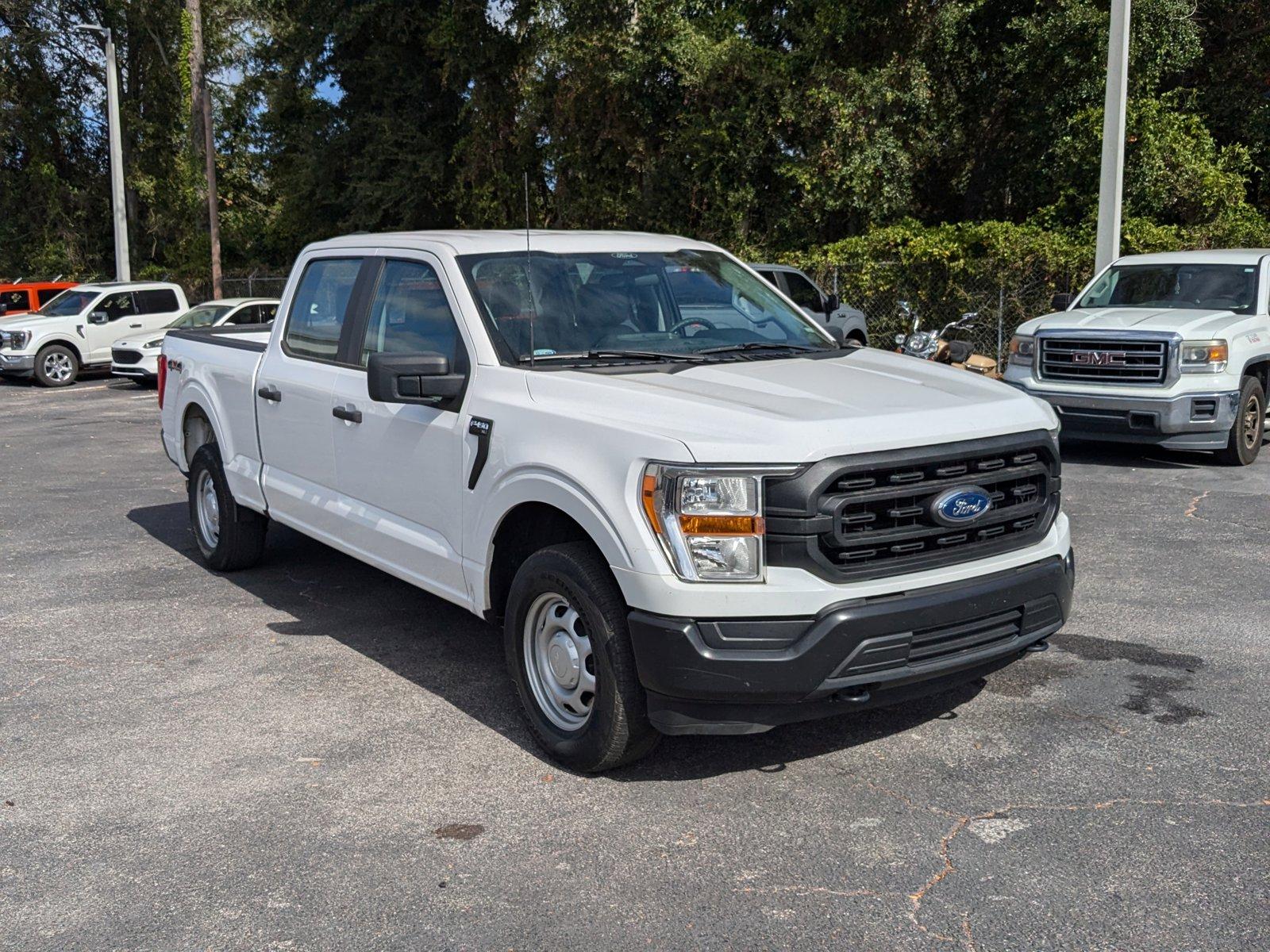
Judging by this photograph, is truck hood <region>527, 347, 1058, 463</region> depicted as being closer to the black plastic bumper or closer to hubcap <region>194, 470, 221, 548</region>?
the black plastic bumper

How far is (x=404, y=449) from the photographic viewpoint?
5.45 meters

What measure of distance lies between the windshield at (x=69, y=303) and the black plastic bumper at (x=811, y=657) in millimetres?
21010

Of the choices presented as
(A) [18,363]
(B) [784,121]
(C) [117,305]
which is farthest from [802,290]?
(A) [18,363]

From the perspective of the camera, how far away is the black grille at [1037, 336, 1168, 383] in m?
10.6

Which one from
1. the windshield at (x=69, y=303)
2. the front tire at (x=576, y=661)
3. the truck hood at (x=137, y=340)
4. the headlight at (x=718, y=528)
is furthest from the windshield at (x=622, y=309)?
the windshield at (x=69, y=303)

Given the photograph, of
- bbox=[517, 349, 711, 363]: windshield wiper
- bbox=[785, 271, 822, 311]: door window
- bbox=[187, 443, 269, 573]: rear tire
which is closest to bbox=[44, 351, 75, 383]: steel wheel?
bbox=[785, 271, 822, 311]: door window

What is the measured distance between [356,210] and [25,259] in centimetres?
1792

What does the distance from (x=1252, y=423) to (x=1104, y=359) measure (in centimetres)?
145

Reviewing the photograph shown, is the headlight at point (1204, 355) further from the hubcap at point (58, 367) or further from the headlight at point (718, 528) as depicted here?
the hubcap at point (58, 367)

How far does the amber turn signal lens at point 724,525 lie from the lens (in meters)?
4.05

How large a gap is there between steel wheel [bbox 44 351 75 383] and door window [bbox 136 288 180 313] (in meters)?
1.54

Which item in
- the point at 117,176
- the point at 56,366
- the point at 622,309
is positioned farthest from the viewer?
the point at 117,176

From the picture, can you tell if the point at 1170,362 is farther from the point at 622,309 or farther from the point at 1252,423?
the point at 622,309

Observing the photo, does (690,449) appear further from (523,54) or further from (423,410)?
(523,54)
